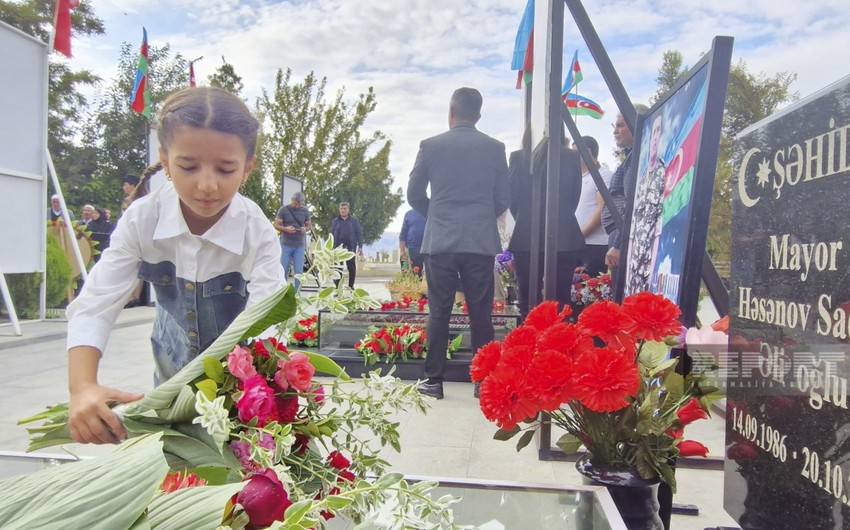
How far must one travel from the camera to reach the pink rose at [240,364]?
25.6 inches

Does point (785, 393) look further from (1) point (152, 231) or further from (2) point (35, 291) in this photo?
(2) point (35, 291)

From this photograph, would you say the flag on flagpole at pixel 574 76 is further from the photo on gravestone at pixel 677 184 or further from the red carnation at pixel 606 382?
the red carnation at pixel 606 382

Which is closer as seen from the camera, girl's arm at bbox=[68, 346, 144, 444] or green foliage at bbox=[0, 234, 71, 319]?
girl's arm at bbox=[68, 346, 144, 444]

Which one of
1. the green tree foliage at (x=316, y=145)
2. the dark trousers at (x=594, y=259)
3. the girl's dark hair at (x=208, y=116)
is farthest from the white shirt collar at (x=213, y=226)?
Answer: the green tree foliage at (x=316, y=145)

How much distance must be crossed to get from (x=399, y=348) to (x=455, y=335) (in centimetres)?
54

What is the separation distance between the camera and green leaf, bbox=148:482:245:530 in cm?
39

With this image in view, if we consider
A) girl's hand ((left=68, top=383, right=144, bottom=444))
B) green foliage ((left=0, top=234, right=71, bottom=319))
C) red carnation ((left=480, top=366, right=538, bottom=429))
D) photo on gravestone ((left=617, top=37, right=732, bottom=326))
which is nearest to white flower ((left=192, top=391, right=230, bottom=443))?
girl's hand ((left=68, top=383, right=144, bottom=444))

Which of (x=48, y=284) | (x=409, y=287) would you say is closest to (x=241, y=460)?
(x=409, y=287)

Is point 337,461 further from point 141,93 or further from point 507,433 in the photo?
point 141,93

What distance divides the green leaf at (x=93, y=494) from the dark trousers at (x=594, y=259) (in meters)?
4.62

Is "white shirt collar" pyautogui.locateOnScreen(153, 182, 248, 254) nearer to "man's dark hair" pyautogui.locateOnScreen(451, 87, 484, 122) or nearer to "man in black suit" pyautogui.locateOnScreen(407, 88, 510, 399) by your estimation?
"man in black suit" pyautogui.locateOnScreen(407, 88, 510, 399)

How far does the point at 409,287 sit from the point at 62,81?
24.5 m

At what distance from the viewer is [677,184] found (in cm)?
226

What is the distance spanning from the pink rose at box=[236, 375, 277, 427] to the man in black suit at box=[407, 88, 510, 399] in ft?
10.6
